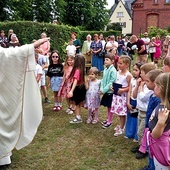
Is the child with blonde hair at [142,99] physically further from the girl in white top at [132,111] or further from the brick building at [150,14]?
the brick building at [150,14]

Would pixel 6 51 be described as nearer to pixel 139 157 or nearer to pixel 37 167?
pixel 37 167

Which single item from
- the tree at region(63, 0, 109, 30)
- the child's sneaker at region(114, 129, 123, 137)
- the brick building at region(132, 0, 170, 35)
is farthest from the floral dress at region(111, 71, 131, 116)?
the brick building at region(132, 0, 170, 35)

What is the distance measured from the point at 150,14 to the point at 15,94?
41957mm

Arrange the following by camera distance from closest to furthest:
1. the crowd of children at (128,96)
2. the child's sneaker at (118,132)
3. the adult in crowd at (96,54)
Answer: the crowd of children at (128,96), the child's sneaker at (118,132), the adult in crowd at (96,54)

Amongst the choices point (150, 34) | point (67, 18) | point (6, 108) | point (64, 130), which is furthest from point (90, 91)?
point (67, 18)

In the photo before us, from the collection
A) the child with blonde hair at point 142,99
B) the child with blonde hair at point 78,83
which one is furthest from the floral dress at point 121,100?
the child with blonde hair at point 78,83

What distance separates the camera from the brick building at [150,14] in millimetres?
42312

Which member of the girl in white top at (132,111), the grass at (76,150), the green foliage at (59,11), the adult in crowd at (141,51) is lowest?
the grass at (76,150)

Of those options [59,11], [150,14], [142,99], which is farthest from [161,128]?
[150,14]

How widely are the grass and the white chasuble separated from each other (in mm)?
667

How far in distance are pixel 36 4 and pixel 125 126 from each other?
2677 cm

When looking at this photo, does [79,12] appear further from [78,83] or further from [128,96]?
[128,96]

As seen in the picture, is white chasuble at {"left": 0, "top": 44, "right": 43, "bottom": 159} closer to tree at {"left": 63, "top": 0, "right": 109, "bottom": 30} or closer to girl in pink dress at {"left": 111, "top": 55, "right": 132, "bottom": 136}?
girl in pink dress at {"left": 111, "top": 55, "right": 132, "bottom": 136}

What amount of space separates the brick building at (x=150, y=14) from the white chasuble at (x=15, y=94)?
1591 inches
